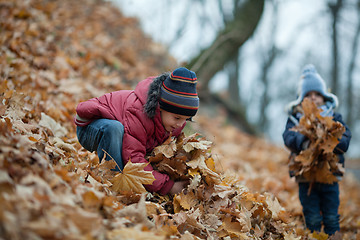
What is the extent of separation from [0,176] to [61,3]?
7.38 metres

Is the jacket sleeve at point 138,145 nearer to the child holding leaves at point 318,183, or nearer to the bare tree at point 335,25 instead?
the child holding leaves at point 318,183

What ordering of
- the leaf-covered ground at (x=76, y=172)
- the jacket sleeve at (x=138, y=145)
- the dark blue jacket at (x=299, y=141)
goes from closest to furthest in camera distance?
the leaf-covered ground at (x=76, y=172) < the jacket sleeve at (x=138, y=145) < the dark blue jacket at (x=299, y=141)

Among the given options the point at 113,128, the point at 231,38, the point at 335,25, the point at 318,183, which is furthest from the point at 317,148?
the point at 335,25

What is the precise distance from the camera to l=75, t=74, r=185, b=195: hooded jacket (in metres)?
2.27

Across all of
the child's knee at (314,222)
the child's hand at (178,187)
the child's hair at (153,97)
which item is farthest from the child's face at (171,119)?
the child's knee at (314,222)

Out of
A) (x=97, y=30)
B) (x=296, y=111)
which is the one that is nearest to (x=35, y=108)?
(x=296, y=111)

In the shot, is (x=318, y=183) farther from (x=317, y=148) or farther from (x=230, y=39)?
(x=230, y=39)

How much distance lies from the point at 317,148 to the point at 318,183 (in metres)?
0.48

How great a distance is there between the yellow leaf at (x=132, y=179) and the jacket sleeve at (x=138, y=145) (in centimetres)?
11

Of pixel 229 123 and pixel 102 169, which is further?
pixel 229 123

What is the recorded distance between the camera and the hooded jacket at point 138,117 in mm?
2266

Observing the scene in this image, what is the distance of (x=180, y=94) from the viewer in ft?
7.50

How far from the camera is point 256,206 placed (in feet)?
7.81

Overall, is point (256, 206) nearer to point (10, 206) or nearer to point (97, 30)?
point (10, 206)
